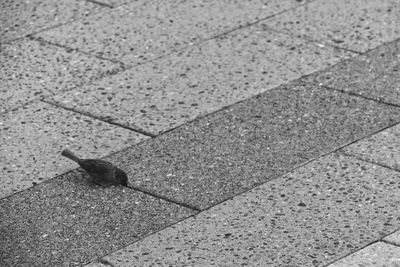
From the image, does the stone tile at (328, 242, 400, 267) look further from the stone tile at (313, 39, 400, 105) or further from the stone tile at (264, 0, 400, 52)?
the stone tile at (264, 0, 400, 52)

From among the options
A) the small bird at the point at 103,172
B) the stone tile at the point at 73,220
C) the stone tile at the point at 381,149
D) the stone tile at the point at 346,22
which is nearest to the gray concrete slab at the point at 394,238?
the stone tile at the point at 381,149

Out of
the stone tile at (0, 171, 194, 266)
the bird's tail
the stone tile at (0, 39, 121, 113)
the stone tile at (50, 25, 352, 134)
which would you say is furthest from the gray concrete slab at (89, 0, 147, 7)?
the stone tile at (0, 171, 194, 266)

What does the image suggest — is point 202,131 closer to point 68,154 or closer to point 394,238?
point 68,154

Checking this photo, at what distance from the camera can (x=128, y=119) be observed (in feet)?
19.0

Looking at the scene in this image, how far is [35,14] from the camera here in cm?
730

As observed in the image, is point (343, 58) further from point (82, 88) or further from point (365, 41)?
point (82, 88)

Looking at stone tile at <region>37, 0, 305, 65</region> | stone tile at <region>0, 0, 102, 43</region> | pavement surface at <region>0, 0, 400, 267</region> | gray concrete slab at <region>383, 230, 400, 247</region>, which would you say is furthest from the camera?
stone tile at <region>0, 0, 102, 43</region>

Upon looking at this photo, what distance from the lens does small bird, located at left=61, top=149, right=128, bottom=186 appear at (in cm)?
509

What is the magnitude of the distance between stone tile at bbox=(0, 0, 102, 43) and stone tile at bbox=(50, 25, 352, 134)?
3.38 ft

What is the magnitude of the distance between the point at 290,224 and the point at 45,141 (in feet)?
5.09

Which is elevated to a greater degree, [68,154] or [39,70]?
[68,154]

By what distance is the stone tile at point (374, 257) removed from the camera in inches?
174

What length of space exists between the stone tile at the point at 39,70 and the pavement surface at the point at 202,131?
14 millimetres

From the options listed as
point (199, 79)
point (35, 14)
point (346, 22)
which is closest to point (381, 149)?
point (199, 79)
